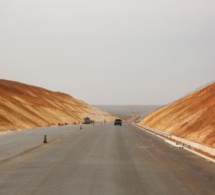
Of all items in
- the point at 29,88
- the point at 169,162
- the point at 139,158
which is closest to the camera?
the point at 169,162

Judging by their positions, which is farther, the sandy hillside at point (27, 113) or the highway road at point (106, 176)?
the sandy hillside at point (27, 113)

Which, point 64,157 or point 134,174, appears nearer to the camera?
point 134,174

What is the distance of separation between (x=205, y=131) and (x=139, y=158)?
17.8 metres

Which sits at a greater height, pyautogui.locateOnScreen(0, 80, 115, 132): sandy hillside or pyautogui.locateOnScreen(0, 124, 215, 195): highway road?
pyautogui.locateOnScreen(0, 80, 115, 132): sandy hillside

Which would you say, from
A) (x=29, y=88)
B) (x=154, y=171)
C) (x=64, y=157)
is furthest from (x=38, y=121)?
(x=154, y=171)

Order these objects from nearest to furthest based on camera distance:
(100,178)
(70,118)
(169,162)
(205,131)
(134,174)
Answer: (100,178), (134,174), (169,162), (205,131), (70,118)

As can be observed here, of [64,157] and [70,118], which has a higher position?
[70,118]

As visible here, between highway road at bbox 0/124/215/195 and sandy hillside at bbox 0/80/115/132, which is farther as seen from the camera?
sandy hillside at bbox 0/80/115/132

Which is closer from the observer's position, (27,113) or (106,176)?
(106,176)

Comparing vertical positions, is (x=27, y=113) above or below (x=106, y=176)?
above

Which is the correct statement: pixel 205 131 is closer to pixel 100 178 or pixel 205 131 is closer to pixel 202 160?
pixel 202 160

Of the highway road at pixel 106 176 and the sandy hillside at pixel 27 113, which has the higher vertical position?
the sandy hillside at pixel 27 113

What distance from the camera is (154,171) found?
1644 cm

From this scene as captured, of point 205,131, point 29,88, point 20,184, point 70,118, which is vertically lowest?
point 20,184
